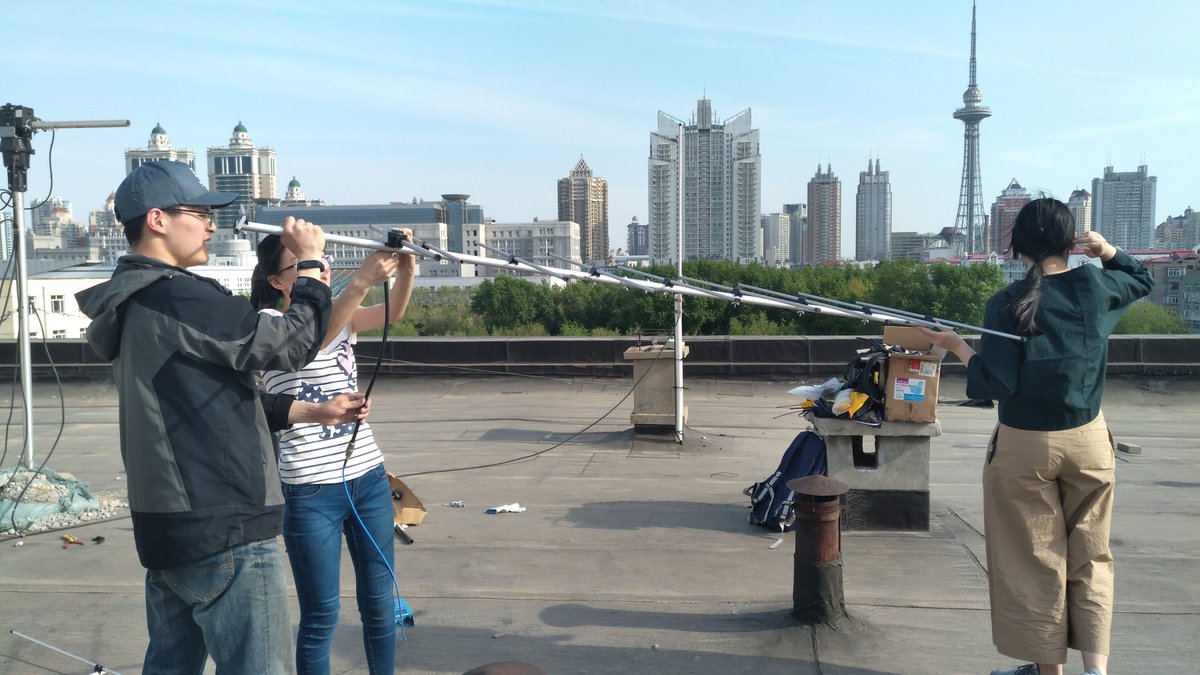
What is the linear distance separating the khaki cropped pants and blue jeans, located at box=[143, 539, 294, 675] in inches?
108

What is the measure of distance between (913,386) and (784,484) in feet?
3.61

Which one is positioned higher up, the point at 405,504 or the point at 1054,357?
the point at 1054,357

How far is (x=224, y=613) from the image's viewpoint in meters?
2.47

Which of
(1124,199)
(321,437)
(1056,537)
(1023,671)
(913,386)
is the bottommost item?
(1023,671)

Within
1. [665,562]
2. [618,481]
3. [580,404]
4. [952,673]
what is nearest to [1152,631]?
[952,673]

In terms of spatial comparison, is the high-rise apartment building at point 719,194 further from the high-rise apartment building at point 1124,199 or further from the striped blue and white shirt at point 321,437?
the high-rise apartment building at point 1124,199

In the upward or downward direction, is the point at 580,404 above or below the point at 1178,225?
below

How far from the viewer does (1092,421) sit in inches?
136

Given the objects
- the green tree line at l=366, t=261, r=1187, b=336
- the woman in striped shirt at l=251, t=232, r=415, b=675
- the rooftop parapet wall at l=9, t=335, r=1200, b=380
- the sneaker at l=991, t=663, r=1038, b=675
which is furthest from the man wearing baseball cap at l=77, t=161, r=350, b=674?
the green tree line at l=366, t=261, r=1187, b=336

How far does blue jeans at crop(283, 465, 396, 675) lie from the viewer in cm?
320

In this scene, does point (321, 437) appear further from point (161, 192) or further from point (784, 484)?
point (784, 484)

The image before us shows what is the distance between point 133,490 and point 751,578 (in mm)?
3710

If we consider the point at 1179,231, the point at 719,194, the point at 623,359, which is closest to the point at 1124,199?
the point at 1179,231

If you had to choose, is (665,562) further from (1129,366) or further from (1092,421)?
(1129,366)
